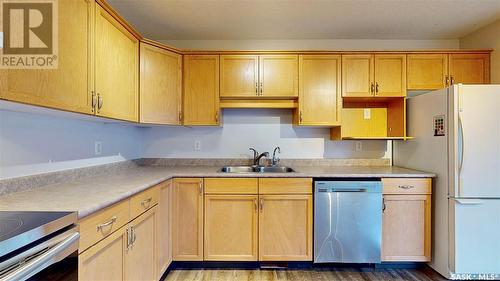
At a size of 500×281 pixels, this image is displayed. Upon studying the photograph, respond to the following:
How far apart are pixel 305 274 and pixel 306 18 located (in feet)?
7.88

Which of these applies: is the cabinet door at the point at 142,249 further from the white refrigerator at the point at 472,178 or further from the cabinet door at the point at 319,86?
the white refrigerator at the point at 472,178

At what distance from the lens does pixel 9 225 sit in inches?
34.4

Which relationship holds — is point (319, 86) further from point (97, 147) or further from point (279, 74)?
point (97, 147)

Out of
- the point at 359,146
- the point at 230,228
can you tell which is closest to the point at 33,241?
the point at 230,228

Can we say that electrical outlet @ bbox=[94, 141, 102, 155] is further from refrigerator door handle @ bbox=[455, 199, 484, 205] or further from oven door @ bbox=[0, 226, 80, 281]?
refrigerator door handle @ bbox=[455, 199, 484, 205]

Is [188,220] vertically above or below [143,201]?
below

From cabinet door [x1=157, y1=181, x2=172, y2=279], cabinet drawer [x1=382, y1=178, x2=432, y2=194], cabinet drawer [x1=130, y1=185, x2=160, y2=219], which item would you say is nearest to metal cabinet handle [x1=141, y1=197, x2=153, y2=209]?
cabinet drawer [x1=130, y1=185, x2=160, y2=219]

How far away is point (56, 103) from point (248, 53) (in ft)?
5.97

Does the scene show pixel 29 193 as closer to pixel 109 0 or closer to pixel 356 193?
pixel 109 0

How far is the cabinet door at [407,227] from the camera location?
7.63 feet

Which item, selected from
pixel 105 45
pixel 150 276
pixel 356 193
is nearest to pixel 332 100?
pixel 356 193

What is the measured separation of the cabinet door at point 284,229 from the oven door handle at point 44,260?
1558 millimetres

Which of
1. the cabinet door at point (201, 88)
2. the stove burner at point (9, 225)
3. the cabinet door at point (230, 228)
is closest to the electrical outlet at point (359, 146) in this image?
the cabinet door at point (230, 228)

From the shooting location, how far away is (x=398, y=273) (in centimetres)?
235
